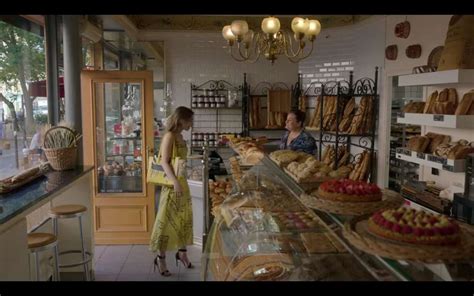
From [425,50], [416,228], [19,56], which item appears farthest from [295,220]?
[425,50]

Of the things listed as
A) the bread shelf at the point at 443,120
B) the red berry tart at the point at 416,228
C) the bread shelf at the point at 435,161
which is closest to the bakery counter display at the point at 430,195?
the bread shelf at the point at 435,161

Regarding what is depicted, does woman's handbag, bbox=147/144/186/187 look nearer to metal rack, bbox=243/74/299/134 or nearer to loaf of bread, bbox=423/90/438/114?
loaf of bread, bbox=423/90/438/114

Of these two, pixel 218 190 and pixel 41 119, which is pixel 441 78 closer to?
pixel 218 190

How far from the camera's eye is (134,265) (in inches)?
177

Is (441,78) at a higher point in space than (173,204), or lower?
higher

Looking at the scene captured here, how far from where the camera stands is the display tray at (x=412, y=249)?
1.23m

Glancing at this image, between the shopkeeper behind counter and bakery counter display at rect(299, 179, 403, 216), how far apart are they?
253cm

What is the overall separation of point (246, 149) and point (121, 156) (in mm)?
1943

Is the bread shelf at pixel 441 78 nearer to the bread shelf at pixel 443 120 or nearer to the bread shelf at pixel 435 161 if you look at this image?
the bread shelf at pixel 443 120

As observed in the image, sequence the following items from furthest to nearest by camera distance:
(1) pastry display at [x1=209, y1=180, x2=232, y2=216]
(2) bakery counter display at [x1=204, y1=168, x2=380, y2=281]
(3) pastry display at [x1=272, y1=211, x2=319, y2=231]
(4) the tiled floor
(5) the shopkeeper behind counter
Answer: (5) the shopkeeper behind counter, (4) the tiled floor, (1) pastry display at [x1=209, y1=180, x2=232, y2=216], (3) pastry display at [x1=272, y1=211, x2=319, y2=231], (2) bakery counter display at [x1=204, y1=168, x2=380, y2=281]

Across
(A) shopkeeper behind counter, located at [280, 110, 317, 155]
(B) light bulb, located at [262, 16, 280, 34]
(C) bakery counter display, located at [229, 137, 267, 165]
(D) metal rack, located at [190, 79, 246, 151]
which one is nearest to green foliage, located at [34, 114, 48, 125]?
(C) bakery counter display, located at [229, 137, 267, 165]

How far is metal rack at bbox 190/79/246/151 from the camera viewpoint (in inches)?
267

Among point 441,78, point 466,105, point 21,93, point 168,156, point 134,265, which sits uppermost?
point 441,78
